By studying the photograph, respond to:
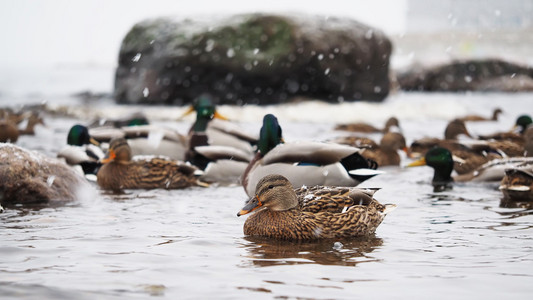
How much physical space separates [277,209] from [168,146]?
16.9 feet

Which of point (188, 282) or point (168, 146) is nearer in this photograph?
point (188, 282)

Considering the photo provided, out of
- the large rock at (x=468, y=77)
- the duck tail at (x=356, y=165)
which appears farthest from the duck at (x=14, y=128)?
the large rock at (x=468, y=77)

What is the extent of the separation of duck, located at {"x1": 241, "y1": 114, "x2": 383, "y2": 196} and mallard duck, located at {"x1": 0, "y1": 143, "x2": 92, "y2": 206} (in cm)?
172

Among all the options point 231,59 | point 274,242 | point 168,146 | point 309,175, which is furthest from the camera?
point 231,59

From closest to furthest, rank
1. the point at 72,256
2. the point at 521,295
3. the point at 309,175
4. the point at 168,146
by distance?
1. the point at 521,295
2. the point at 72,256
3. the point at 309,175
4. the point at 168,146

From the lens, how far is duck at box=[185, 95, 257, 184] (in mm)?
10820

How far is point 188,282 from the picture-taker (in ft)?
16.1

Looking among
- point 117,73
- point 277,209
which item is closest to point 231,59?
point 117,73

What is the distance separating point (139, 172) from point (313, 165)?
2230mm

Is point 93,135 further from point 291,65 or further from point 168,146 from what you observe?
point 291,65

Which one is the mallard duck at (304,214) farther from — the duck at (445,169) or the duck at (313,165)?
the duck at (445,169)

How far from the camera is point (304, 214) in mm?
6496

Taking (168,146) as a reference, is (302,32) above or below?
above

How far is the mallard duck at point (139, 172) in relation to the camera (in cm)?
974
